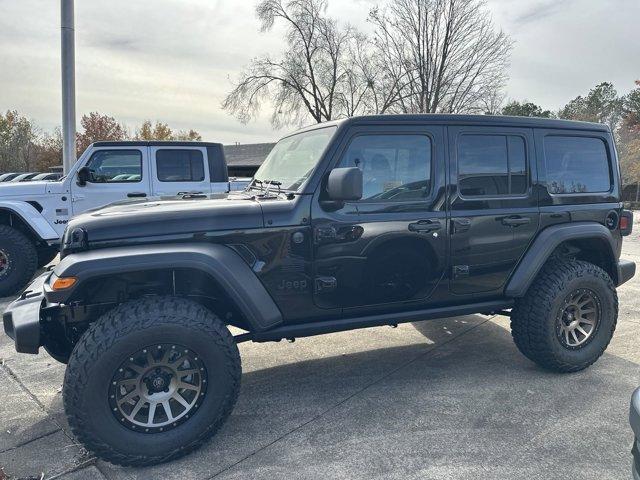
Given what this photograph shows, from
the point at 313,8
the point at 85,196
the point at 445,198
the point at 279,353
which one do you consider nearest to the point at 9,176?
the point at 313,8

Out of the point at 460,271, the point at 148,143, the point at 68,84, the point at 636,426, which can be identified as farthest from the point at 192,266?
the point at 68,84

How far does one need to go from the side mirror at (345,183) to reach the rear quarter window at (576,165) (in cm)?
181

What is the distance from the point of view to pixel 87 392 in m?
2.46

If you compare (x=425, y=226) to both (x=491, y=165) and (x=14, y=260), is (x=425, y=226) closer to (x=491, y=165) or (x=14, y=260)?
(x=491, y=165)

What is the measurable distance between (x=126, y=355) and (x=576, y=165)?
3.71 metres

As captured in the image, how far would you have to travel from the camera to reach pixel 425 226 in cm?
324

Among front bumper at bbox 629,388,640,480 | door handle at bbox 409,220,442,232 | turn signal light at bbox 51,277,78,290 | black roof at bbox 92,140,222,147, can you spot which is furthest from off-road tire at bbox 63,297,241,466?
black roof at bbox 92,140,222,147

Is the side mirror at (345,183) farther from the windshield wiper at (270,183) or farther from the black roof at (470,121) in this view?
the windshield wiper at (270,183)

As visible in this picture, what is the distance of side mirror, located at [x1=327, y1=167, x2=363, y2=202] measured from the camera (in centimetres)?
282

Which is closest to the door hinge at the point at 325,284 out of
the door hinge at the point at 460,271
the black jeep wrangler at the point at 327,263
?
the black jeep wrangler at the point at 327,263

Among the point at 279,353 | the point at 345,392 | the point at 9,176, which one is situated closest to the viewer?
the point at 345,392

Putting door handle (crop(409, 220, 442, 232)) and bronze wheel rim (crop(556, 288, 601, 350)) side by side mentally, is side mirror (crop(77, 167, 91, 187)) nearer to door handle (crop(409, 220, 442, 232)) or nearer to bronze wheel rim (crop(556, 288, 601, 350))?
door handle (crop(409, 220, 442, 232))

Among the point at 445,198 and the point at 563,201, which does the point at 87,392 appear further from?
the point at 563,201

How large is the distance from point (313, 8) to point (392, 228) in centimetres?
2536
